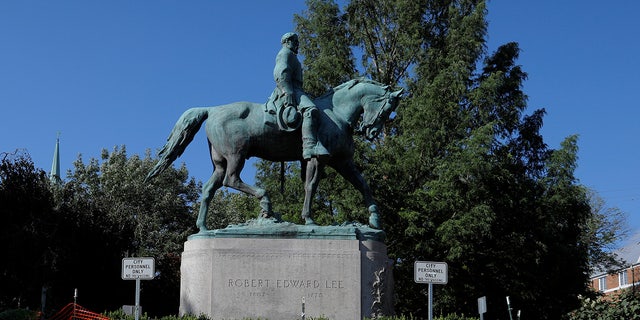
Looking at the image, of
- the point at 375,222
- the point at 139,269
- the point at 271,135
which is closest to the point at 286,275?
the point at 375,222

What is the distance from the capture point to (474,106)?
33.3m

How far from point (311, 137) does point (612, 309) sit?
63.9 ft

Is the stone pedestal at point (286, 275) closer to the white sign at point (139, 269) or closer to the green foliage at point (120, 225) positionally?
the white sign at point (139, 269)

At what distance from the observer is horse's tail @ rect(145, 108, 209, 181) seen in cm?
1714

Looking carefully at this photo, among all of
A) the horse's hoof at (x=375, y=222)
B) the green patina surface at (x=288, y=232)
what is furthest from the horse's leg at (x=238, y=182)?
the horse's hoof at (x=375, y=222)

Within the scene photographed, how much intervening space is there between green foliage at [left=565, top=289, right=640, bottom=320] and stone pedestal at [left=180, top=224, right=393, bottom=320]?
1715cm

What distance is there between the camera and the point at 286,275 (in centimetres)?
1585

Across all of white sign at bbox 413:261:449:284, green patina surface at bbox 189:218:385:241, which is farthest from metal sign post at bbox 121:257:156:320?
white sign at bbox 413:261:449:284

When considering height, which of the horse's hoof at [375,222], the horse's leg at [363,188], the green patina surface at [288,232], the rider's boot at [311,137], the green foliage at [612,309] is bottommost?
the green foliage at [612,309]

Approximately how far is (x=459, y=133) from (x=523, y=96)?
156 inches

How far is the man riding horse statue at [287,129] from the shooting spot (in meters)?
16.5

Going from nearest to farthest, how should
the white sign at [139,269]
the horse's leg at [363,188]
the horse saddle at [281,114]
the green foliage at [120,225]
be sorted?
the white sign at [139,269], the horse saddle at [281,114], the horse's leg at [363,188], the green foliage at [120,225]

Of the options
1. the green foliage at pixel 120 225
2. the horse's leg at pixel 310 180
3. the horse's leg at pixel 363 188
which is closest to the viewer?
the horse's leg at pixel 310 180

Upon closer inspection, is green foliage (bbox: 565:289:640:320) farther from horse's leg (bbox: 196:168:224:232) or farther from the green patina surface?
horse's leg (bbox: 196:168:224:232)
